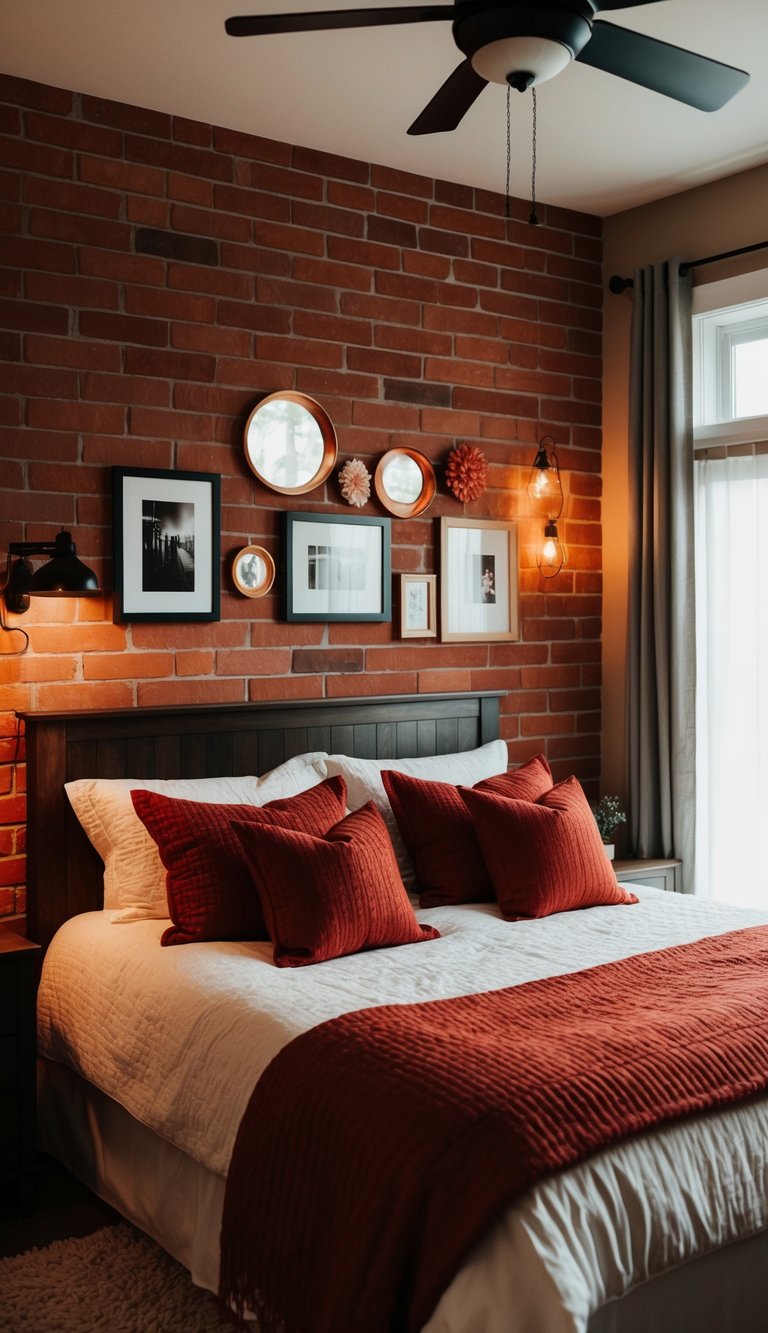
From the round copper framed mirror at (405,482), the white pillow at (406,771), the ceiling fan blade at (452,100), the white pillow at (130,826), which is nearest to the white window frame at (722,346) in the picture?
the round copper framed mirror at (405,482)

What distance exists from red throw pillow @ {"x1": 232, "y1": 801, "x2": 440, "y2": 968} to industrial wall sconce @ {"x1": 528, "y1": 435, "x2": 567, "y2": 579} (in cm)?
183

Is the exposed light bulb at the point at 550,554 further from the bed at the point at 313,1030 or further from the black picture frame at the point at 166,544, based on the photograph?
the black picture frame at the point at 166,544

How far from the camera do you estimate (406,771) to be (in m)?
3.64

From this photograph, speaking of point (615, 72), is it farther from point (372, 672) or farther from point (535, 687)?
point (535, 687)

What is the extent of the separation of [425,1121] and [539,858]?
55.1 inches

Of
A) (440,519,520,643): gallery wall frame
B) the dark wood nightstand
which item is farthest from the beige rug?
(440,519,520,643): gallery wall frame

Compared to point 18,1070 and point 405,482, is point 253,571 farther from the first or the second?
point 18,1070

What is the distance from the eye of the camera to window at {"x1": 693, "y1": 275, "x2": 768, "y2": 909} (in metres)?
4.00

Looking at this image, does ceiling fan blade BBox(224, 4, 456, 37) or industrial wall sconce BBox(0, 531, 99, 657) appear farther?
industrial wall sconce BBox(0, 531, 99, 657)

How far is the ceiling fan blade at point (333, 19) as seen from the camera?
2.10m

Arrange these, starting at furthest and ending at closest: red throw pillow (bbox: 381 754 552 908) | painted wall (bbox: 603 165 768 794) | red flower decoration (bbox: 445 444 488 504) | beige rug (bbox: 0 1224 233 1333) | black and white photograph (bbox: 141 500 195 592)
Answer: painted wall (bbox: 603 165 768 794), red flower decoration (bbox: 445 444 488 504), black and white photograph (bbox: 141 500 195 592), red throw pillow (bbox: 381 754 552 908), beige rug (bbox: 0 1224 233 1333)

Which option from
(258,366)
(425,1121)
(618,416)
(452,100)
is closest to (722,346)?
(618,416)

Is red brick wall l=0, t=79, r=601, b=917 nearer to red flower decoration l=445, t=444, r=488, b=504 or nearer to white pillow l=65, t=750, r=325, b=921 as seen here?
red flower decoration l=445, t=444, r=488, b=504

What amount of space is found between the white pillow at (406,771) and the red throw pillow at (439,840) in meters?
0.04
